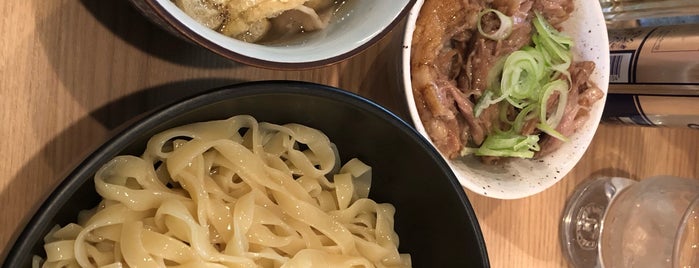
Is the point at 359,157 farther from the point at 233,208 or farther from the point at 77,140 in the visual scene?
the point at 77,140

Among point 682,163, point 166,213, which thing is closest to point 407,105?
point 166,213

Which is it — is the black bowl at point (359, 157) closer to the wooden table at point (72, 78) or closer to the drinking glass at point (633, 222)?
the wooden table at point (72, 78)

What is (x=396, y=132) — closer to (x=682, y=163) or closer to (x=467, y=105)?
(x=467, y=105)

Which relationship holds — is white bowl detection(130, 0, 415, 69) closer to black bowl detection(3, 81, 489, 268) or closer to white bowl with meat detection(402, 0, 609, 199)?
black bowl detection(3, 81, 489, 268)

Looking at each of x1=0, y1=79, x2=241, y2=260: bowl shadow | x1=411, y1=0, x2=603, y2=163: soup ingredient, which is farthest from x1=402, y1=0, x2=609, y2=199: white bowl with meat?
x1=0, y1=79, x2=241, y2=260: bowl shadow

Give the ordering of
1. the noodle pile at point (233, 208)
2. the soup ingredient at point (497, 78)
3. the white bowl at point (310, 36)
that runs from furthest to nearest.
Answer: the soup ingredient at point (497, 78)
the noodle pile at point (233, 208)
the white bowl at point (310, 36)

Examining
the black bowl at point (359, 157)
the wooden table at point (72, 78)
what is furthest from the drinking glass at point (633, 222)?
the wooden table at point (72, 78)

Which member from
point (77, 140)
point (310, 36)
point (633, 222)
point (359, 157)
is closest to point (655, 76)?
point (633, 222)
